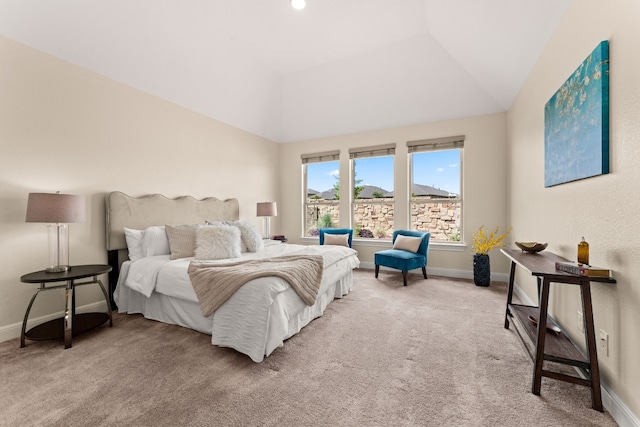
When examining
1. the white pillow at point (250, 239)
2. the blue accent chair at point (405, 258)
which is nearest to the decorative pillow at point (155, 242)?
the white pillow at point (250, 239)

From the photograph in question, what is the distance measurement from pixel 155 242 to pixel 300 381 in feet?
7.87

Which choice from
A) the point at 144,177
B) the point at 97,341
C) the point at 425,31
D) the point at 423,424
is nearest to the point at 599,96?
the point at 423,424

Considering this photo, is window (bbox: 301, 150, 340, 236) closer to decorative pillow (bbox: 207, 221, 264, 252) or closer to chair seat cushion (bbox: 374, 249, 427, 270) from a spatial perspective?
chair seat cushion (bbox: 374, 249, 427, 270)

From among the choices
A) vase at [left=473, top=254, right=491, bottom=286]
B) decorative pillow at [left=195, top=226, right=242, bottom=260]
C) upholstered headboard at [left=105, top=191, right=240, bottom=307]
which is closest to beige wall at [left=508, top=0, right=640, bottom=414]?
vase at [left=473, top=254, right=491, bottom=286]

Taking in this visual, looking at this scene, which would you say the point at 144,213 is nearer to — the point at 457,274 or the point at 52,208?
the point at 52,208

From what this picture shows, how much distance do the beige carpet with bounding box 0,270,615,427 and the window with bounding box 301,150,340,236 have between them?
3257 mm

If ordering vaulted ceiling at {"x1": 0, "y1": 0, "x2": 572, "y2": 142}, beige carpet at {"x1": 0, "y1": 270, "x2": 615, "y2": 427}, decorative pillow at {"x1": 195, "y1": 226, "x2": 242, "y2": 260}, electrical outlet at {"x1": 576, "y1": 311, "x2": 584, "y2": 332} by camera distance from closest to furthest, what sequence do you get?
beige carpet at {"x1": 0, "y1": 270, "x2": 615, "y2": 427}
electrical outlet at {"x1": 576, "y1": 311, "x2": 584, "y2": 332}
vaulted ceiling at {"x1": 0, "y1": 0, "x2": 572, "y2": 142}
decorative pillow at {"x1": 195, "y1": 226, "x2": 242, "y2": 260}

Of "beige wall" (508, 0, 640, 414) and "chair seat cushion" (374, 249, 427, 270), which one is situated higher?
"beige wall" (508, 0, 640, 414)

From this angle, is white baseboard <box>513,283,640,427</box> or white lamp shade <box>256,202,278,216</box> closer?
white baseboard <box>513,283,640,427</box>

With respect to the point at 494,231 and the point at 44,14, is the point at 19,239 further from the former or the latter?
the point at 494,231

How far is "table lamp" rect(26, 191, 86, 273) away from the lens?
227cm

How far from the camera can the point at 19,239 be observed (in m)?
2.50

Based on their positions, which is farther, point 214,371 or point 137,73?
point 137,73

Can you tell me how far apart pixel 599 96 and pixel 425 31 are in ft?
8.99
